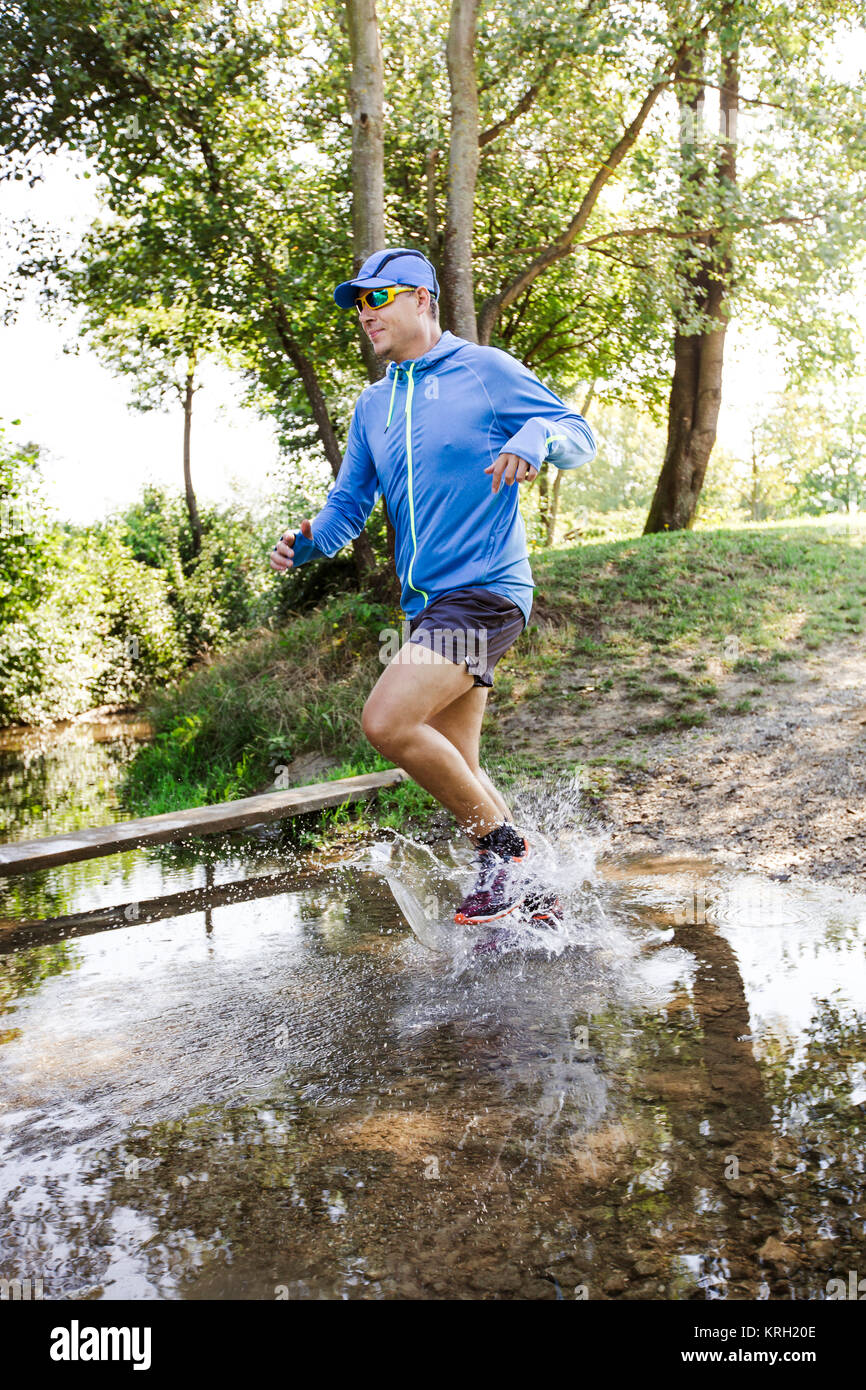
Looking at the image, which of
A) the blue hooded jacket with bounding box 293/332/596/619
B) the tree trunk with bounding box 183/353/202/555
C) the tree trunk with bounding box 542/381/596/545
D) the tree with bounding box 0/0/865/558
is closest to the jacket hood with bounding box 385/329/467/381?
the blue hooded jacket with bounding box 293/332/596/619

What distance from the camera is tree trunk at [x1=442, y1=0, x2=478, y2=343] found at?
9.19 m

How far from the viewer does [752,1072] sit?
261 cm

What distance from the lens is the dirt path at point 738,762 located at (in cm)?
488

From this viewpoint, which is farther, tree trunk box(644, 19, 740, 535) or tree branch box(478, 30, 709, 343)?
tree trunk box(644, 19, 740, 535)

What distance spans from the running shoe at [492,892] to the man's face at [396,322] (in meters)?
1.85

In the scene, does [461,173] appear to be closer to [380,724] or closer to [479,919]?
[380,724]

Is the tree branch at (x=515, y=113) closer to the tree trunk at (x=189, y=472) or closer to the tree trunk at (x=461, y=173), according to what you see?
the tree trunk at (x=461, y=173)

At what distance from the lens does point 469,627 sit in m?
3.58

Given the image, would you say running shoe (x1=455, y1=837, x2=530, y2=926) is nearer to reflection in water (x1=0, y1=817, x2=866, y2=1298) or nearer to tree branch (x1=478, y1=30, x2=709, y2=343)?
reflection in water (x1=0, y1=817, x2=866, y2=1298)

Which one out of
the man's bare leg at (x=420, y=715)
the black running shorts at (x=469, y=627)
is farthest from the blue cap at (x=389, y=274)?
the man's bare leg at (x=420, y=715)

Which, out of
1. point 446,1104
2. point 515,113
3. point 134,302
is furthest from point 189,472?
point 446,1104

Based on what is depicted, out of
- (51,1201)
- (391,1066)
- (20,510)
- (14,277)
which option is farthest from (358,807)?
(14,277)

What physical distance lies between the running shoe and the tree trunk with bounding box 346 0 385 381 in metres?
6.01

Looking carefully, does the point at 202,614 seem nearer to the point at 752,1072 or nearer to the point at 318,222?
the point at 318,222
